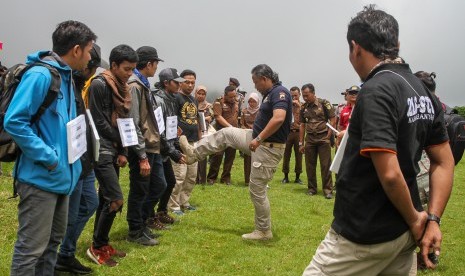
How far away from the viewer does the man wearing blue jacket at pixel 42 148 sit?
112 inches

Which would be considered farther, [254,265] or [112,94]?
[254,265]

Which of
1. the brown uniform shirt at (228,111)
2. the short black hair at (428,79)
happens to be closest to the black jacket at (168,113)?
the short black hair at (428,79)

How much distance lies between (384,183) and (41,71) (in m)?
2.29

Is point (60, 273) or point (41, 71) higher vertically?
point (41, 71)

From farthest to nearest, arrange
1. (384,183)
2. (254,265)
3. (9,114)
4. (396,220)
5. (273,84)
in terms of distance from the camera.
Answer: (273,84) < (254,265) < (9,114) < (396,220) < (384,183)

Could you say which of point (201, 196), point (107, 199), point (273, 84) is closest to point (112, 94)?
point (107, 199)

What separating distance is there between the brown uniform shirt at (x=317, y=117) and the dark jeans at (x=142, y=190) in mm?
5371

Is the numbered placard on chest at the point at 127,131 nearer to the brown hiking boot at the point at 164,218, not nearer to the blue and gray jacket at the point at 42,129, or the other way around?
the blue and gray jacket at the point at 42,129

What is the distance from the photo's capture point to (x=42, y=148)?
9.38ft

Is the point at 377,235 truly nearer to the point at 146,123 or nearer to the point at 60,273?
the point at 60,273

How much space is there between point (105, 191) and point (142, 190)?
0.77 metres

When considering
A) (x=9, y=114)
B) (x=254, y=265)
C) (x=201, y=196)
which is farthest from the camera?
(x=201, y=196)

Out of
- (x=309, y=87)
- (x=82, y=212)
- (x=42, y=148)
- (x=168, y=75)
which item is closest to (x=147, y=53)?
(x=168, y=75)

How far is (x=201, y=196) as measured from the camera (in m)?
9.12
